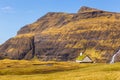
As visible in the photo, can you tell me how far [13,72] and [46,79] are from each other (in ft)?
133

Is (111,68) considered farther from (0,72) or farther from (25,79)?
(0,72)

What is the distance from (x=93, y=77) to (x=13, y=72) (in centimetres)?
4956

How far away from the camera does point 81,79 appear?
48.5m

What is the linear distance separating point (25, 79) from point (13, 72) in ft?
125

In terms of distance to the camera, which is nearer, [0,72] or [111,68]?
[111,68]

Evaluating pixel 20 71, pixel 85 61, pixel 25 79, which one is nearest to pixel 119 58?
pixel 85 61

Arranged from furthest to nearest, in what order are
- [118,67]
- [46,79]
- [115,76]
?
1. [118,67]
2. [46,79]
3. [115,76]

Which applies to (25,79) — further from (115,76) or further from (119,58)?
(119,58)

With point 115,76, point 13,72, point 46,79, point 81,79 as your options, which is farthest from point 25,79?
point 13,72

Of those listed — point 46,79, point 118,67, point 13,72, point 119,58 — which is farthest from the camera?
point 119,58

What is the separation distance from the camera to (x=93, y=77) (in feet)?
160

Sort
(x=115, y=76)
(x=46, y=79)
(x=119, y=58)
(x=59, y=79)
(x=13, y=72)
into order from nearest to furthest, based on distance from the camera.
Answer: (x=115, y=76) < (x=59, y=79) < (x=46, y=79) < (x=13, y=72) < (x=119, y=58)

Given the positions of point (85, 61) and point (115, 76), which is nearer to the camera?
point (115, 76)

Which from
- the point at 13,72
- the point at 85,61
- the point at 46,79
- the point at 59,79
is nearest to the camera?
the point at 59,79
